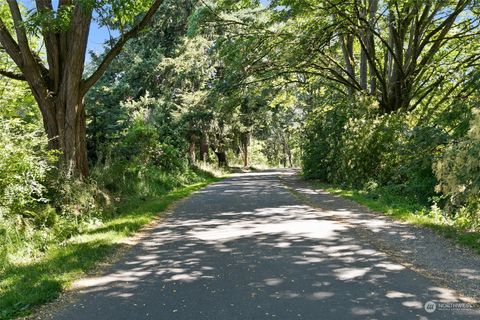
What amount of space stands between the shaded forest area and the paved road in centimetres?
119

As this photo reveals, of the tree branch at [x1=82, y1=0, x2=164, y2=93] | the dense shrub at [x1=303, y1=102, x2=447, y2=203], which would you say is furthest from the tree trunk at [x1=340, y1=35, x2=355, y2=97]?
the tree branch at [x1=82, y1=0, x2=164, y2=93]

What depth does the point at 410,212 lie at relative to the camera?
1053 centimetres

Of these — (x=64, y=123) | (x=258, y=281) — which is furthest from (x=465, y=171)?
(x=64, y=123)

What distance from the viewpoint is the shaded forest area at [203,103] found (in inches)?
339

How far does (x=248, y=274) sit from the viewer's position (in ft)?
19.4

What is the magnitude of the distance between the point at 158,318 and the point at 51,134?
8266 mm

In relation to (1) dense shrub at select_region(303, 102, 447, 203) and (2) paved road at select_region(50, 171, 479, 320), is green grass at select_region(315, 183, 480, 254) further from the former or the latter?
(2) paved road at select_region(50, 171, 479, 320)

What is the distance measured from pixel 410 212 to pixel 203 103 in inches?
690

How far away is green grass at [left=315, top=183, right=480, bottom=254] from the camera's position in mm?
7445

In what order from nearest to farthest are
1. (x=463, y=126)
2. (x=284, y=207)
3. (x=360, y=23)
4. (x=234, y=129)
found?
(x=463, y=126) < (x=284, y=207) < (x=360, y=23) < (x=234, y=129)

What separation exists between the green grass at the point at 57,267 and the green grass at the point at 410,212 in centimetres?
599

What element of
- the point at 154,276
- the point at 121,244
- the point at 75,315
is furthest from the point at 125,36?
the point at 75,315

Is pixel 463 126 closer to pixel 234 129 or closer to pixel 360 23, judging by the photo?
pixel 360 23

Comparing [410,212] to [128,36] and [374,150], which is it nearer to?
[374,150]
